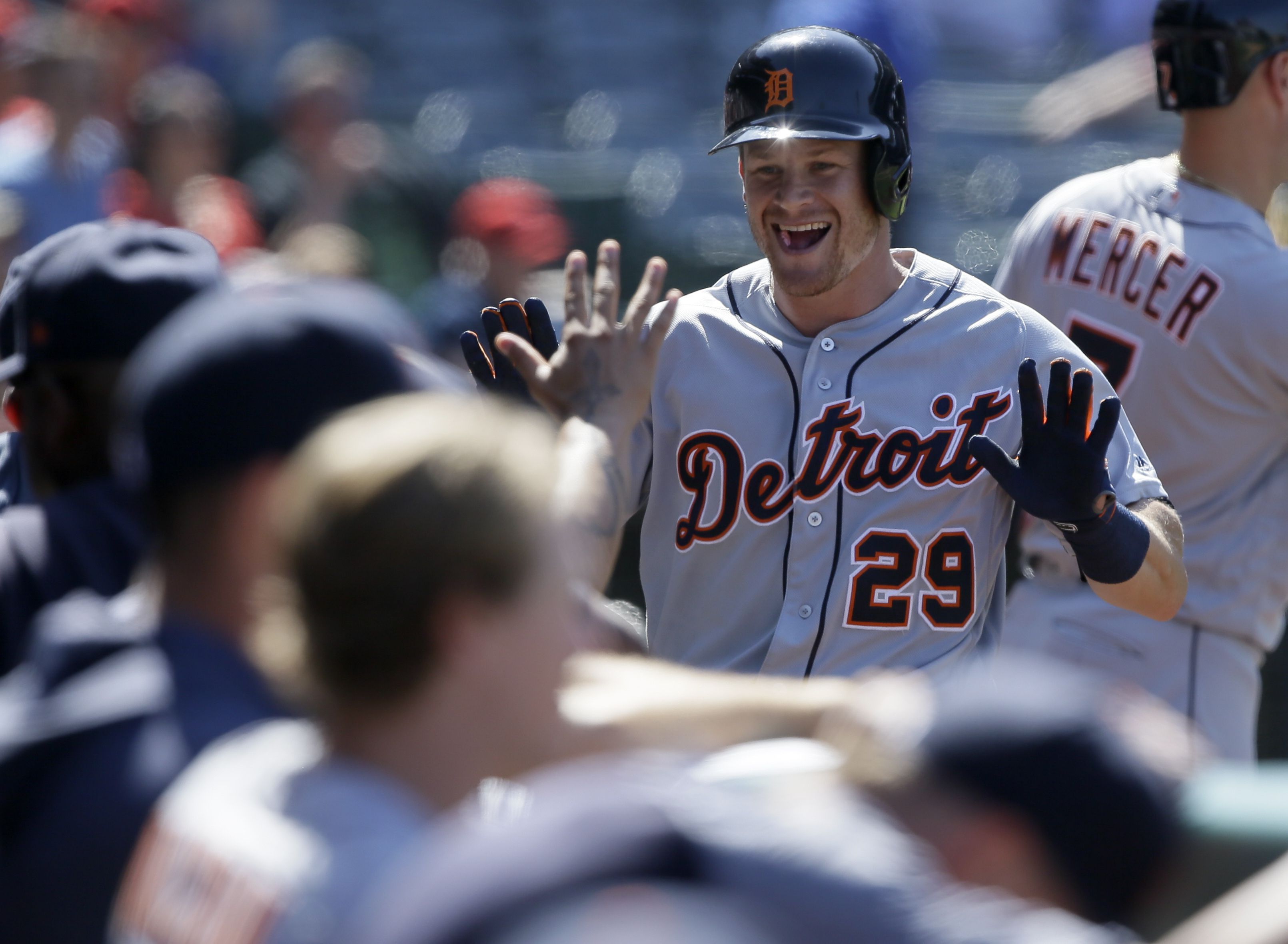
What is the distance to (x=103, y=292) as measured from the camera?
223 cm

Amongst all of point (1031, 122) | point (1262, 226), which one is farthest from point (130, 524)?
point (1031, 122)

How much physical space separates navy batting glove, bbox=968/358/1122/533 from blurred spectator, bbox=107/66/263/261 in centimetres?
405

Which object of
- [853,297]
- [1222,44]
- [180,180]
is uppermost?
[1222,44]

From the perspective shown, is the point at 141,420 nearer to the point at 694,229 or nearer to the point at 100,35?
the point at 694,229

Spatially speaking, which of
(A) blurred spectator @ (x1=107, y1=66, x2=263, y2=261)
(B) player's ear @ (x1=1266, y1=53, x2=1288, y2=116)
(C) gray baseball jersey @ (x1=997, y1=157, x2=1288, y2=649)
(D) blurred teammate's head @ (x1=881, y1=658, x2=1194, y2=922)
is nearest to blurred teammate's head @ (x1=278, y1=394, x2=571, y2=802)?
(D) blurred teammate's head @ (x1=881, y1=658, x2=1194, y2=922)

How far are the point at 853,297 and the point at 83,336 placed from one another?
1.43 meters

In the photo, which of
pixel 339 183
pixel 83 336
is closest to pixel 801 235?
pixel 83 336

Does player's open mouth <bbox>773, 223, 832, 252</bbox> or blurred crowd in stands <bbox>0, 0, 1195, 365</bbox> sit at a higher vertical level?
player's open mouth <bbox>773, 223, 832, 252</bbox>

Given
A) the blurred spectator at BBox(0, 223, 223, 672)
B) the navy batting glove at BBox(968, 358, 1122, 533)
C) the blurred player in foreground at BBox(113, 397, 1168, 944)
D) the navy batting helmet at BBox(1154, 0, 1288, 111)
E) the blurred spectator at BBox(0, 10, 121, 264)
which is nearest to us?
the blurred player in foreground at BBox(113, 397, 1168, 944)

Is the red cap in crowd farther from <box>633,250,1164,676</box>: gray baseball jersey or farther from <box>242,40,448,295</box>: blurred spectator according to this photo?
<box>633,250,1164,676</box>: gray baseball jersey

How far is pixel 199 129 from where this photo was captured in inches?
248

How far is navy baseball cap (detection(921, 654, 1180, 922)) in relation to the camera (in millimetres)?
1238

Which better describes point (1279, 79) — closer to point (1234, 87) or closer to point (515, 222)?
point (1234, 87)

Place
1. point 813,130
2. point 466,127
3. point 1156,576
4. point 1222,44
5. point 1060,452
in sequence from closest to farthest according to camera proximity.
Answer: point 1060,452 < point 1156,576 < point 813,130 < point 1222,44 < point 466,127
